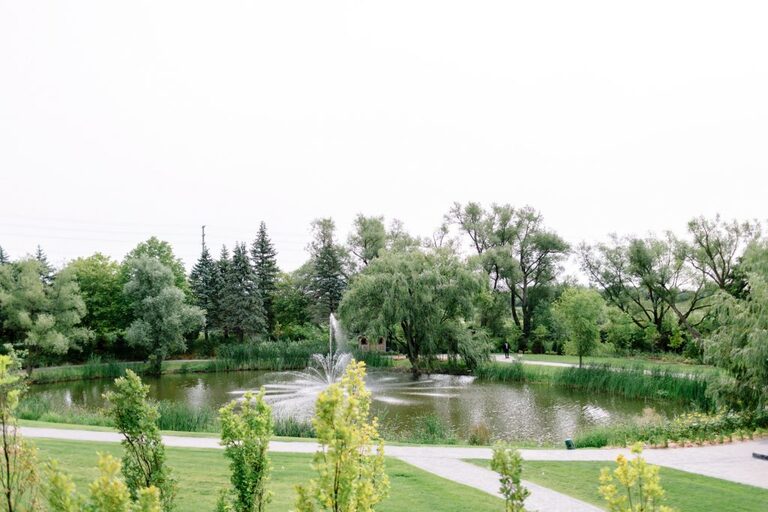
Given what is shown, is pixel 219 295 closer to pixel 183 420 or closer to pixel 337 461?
pixel 183 420

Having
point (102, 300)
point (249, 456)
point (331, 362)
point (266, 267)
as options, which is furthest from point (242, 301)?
point (249, 456)

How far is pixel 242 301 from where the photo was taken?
41156 mm

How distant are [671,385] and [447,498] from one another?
1675 cm

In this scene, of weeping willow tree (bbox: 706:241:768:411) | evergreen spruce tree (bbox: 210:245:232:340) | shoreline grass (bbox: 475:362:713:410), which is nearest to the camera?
weeping willow tree (bbox: 706:241:768:411)

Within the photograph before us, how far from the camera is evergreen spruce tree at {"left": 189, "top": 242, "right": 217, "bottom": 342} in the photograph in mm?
42781

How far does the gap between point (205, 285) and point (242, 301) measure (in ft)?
14.4

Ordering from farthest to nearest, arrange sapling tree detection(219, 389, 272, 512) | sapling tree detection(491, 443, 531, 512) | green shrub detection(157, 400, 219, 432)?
green shrub detection(157, 400, 219, 432), sapling tree detection(219, 389, 272, 512), sapling tree detection(491, 443, 531, 512)

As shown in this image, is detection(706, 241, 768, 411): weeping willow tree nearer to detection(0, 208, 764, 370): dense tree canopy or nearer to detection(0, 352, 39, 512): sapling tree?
detection(0, 208, 764, 370): dense tree canopy

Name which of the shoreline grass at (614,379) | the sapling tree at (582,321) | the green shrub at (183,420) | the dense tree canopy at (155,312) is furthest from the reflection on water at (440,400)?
the sapling tree at (582,321)

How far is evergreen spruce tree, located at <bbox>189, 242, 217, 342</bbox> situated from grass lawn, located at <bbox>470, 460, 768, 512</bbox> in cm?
3469

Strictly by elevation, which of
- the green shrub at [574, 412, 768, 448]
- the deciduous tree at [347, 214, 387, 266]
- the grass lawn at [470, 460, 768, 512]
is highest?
the deciduous tree at [347, 214, 387, 266]

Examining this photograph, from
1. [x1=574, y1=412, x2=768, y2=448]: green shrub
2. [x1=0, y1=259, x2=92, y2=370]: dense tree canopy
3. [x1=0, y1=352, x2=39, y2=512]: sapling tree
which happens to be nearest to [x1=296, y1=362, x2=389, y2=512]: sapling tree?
[x1=0, y1=352, x2=39, y2=512]: sapling tree

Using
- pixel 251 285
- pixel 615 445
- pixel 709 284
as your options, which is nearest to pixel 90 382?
pixel 251 285

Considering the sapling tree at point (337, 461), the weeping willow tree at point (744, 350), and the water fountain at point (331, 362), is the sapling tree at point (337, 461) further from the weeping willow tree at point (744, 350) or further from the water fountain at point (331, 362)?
the water fountain at point (331, 362)
